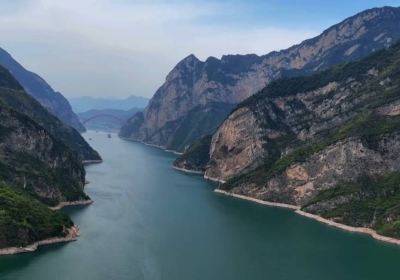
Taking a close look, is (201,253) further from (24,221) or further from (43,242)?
(24,221)

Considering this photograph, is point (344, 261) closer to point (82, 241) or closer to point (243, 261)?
point (243, 261)

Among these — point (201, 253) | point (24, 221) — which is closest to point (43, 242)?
point (24, 221)

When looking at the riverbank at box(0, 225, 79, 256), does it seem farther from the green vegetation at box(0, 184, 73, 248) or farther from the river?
the river

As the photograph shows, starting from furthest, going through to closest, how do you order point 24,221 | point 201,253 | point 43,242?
point 43,242 → point 24,221 → point 201,253

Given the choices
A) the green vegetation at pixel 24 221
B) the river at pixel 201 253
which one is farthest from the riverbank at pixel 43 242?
the river at pixel 201 253

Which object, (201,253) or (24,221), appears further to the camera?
(24,221)
